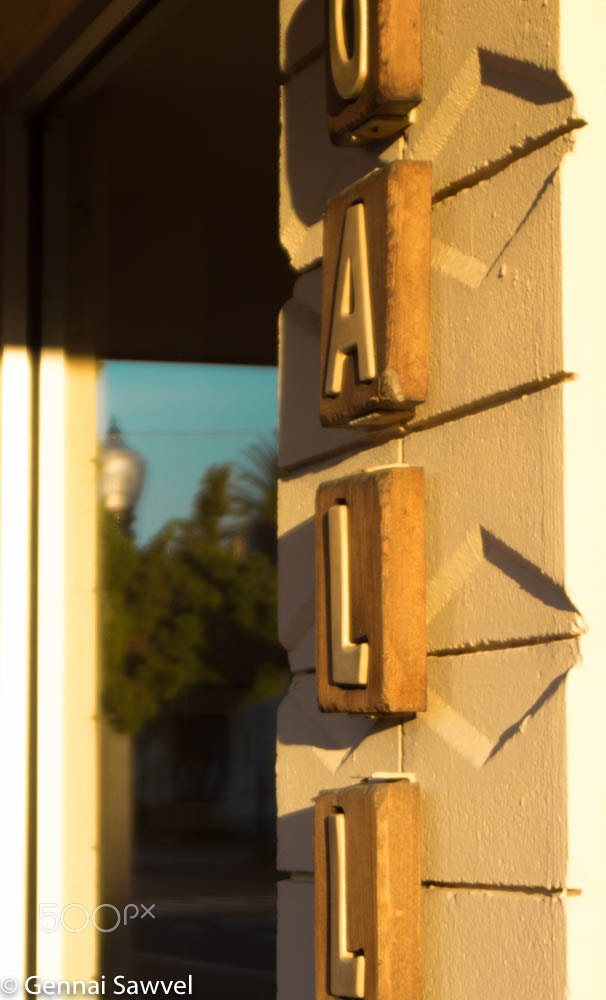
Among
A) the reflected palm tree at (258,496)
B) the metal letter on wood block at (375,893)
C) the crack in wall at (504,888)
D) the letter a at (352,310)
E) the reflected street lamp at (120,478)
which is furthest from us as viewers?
the reflected street lamp at (120,478)

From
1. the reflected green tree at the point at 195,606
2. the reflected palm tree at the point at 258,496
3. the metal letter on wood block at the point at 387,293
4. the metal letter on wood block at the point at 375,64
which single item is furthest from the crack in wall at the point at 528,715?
the reflected palm tree at the point at 258,496

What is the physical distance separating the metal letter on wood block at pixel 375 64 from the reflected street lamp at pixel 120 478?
1.92m

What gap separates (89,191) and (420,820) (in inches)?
115

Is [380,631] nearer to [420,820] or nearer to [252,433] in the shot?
[420,820]

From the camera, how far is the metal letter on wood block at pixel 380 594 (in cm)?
198

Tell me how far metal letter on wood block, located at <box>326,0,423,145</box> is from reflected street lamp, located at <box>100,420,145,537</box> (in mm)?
1917

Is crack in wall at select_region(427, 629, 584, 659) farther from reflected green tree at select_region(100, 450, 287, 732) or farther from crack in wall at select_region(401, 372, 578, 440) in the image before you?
reflected green tree at select_region(100, 450, 287, 732)

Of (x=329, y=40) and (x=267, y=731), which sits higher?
(x=329, y=40)

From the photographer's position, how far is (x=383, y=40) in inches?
81.2

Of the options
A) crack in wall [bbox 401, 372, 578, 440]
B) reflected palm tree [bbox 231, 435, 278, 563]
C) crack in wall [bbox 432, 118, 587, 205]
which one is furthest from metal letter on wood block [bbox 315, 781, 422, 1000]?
reflected palm tree [bbox 231, 435, 278, 563]

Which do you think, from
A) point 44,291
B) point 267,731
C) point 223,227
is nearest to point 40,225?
point 44,291

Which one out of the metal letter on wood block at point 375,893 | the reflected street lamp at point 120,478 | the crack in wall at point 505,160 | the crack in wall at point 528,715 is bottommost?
the metal letter on wood block at point 375,893

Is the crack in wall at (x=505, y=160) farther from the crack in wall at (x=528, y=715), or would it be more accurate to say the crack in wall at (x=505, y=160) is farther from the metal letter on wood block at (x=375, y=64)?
the crack in wall at (x=528, y=715)

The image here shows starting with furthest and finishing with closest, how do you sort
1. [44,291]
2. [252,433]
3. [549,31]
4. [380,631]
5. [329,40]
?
[44,291]
[252,433]
[329,40]
[380,631]
[549,31]
